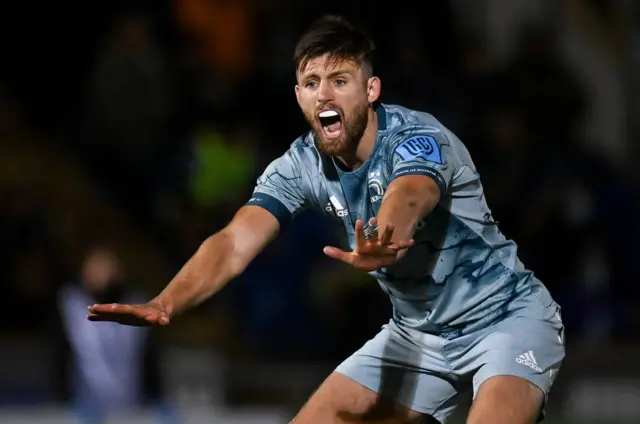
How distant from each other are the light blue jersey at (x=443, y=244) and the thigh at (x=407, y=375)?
5.5 inches

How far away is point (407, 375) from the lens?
5762 mm

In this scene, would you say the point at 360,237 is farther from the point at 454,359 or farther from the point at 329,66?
the point at 454,359

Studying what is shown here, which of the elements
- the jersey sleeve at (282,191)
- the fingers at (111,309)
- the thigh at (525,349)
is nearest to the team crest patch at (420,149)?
the jersey sleeve at (282,191)

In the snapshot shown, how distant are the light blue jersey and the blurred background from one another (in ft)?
14.5

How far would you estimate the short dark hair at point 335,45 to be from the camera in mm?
5445

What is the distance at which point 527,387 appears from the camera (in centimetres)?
518

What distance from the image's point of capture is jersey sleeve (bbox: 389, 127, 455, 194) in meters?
5.08

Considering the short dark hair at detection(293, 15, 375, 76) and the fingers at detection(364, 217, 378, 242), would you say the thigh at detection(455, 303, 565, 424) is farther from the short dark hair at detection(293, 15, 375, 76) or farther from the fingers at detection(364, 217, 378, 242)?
the short dark hair at detection(293, 15, 375, 76)

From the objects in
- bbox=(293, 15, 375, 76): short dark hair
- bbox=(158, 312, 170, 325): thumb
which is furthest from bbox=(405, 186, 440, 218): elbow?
bbox=(158, 312, 170, 325): thumb

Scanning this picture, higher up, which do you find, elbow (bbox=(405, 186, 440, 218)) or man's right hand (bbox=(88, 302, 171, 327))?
elbow (bbox=(405, 186, 440, 218))

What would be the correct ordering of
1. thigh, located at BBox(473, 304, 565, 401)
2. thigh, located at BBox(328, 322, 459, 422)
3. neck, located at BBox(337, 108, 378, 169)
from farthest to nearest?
thigh, located at BBox(328, 322, 459, 422)
neck, located at BBox(337, 108, 378, 169)
thigh, located at BBox(473, 304, 565, 401)

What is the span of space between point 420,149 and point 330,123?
0.47 meters

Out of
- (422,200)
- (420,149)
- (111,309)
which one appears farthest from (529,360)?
(111,309)

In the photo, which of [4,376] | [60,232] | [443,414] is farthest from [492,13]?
[443,414]
